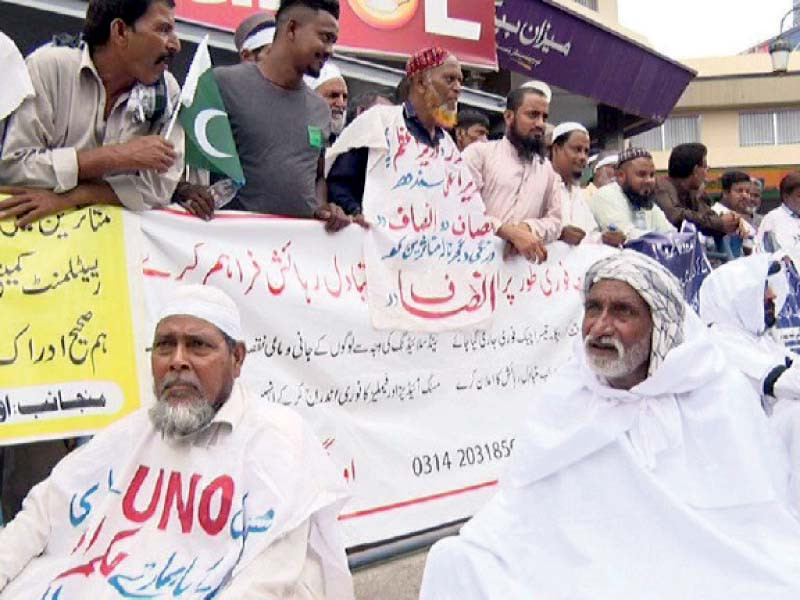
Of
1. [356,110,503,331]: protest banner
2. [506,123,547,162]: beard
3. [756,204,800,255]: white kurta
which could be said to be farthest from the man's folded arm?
[756,204,800,255]: white kurta

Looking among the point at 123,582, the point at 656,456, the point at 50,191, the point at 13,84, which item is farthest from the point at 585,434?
the point at 13,84

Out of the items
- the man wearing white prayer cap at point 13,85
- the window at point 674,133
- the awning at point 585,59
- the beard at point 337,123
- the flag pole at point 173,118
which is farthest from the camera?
the window at point 674,133

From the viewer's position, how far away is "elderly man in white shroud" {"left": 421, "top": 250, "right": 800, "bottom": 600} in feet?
9.10

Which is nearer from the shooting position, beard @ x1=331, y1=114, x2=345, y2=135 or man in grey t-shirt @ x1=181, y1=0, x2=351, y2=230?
man in grey t-shirt @ x1=181, y1=0, x2=351, y2=230

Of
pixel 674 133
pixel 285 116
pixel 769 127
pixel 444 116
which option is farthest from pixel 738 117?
pixel 285 116

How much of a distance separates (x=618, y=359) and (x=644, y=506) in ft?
1.53

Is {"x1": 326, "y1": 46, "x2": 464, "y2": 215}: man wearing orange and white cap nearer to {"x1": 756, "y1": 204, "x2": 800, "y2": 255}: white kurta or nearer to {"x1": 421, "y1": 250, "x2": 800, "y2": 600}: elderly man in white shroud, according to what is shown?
{"x1": 421, "y1": 250, "x2": 800, "y2": 600}: elderly man in white shroud

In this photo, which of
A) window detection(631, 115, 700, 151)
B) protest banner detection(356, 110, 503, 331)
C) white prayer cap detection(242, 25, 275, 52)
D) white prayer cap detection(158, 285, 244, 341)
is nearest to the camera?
white prayer cap detection(158, 285, 244, 341)

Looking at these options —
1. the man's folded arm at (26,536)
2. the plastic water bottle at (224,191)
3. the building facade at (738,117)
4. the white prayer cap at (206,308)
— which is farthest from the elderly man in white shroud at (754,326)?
the building facade at (738,117)

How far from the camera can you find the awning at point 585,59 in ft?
43.8

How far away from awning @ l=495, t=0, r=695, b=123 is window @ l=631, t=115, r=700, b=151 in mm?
18860

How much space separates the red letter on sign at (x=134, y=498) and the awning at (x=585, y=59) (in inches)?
415

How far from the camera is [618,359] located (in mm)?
3123

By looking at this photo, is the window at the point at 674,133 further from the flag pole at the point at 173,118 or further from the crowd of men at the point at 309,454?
the flag pole at the point at 173,118
